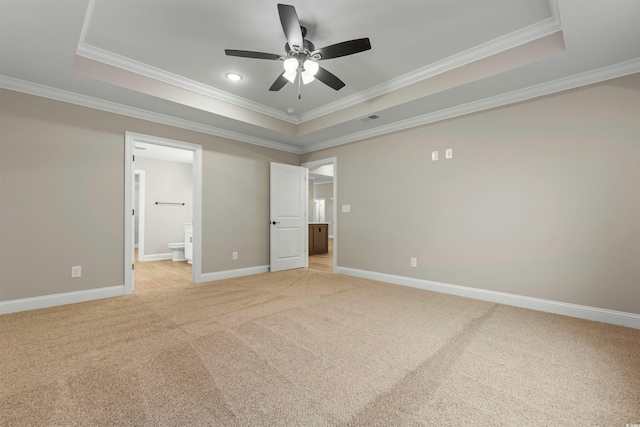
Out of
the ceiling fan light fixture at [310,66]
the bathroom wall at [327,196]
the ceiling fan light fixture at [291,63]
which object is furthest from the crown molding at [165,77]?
the bathroom wall at [327,196]

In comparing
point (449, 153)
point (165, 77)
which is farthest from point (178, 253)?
point (449, 153)

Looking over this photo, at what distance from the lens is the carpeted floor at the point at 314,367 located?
143 centimetres

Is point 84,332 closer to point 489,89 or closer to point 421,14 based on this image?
point 421,14

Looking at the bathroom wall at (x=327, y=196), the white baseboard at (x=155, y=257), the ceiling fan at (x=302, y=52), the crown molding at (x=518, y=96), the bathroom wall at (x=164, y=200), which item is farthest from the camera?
the bathroom wall at (x=327, y=196)

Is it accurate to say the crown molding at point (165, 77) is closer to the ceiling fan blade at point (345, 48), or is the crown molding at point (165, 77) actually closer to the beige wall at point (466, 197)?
the beige wall at point (466, 197)

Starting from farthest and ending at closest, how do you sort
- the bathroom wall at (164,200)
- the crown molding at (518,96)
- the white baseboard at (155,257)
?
1. the bathroom wall at (164,200)
2. the white baseboard at (155,257)
3. the crown molding at (518,96)

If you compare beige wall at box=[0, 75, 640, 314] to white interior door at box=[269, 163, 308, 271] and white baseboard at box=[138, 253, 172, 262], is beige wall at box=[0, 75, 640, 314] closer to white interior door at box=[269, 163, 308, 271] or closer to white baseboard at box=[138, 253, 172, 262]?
white interior door at box=[269, 163, 308, 271]

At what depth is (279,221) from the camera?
530 centimetres

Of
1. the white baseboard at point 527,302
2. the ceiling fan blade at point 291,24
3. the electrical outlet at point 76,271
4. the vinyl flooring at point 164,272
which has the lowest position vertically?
the vinyl flooring at point 164,272

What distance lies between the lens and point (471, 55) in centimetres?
289

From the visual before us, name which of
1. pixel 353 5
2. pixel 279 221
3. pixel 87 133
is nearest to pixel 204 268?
pixel 279 221

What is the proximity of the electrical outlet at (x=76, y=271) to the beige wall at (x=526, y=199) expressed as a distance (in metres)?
4.01

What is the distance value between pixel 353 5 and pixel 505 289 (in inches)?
133

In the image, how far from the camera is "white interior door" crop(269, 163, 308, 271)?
5227mm
